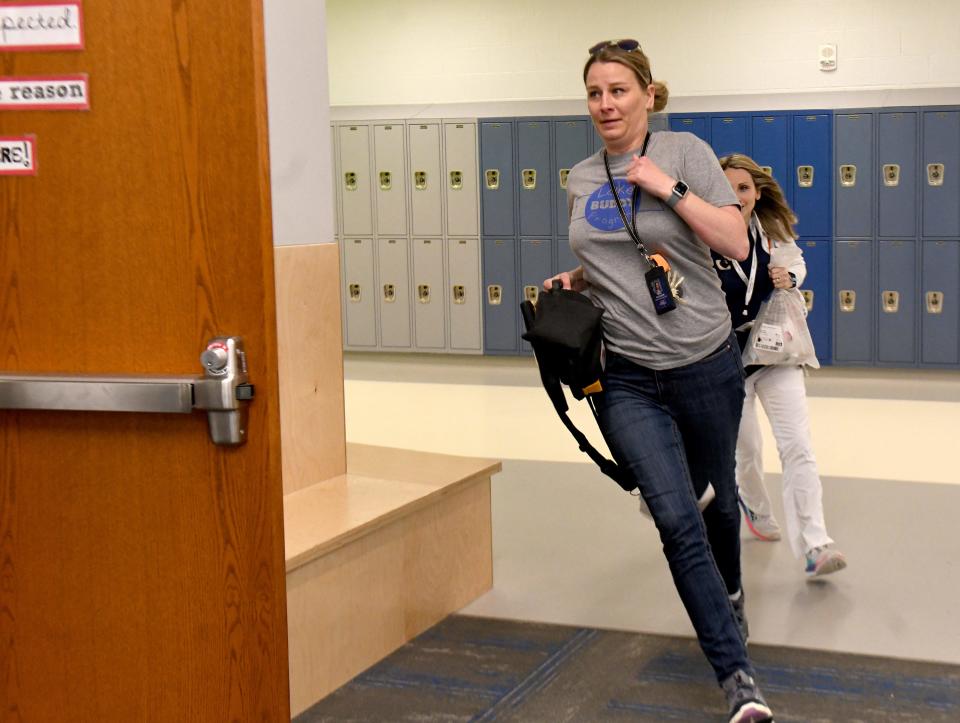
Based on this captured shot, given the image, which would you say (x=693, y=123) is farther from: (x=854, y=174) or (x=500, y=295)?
(x=500, y=295)

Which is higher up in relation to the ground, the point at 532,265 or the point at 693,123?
the point at 693,123

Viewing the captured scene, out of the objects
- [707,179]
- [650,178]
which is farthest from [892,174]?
[650,178]

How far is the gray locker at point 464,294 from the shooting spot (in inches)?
413

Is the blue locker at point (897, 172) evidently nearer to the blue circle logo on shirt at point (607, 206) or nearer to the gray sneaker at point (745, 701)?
the blue circle logo on shirt at point (607, 206)

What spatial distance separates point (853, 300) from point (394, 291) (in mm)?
3765

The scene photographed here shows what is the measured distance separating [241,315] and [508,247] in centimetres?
855

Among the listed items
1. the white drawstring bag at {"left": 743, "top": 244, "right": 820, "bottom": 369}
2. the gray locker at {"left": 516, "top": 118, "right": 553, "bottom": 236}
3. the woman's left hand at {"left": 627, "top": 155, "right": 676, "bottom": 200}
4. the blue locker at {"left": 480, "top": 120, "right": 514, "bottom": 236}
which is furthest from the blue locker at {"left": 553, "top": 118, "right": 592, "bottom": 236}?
the woman's left hand at {"left": 627, "top": 155, "right": 676, "bottom": 200}

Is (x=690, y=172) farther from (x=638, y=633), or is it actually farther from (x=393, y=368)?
(x=393, y=368)

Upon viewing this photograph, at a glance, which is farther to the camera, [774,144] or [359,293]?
[359,293]

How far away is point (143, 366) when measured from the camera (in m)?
1.99

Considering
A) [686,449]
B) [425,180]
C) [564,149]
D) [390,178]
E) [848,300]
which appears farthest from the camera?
[390,178]

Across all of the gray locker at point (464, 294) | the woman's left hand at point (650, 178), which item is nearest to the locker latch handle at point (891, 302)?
the gray locker at point (464, 294)

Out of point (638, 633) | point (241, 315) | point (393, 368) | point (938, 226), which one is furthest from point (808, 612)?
point (393, 368)

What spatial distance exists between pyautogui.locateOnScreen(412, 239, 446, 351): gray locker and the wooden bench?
5943 mm
